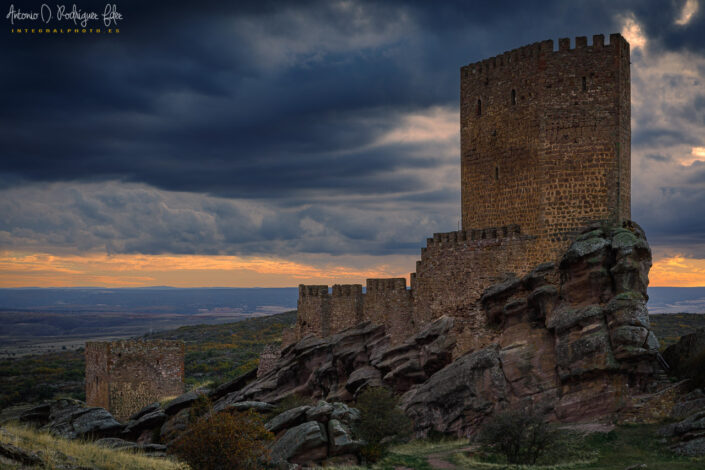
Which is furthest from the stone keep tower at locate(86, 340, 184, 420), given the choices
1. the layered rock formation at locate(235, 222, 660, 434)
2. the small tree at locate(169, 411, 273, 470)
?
the small tree at locate(169, 411, 273, 470)

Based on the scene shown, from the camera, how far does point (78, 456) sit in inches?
690

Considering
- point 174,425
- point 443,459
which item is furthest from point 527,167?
point 174,425

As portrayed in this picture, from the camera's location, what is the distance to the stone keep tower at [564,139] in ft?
89.3

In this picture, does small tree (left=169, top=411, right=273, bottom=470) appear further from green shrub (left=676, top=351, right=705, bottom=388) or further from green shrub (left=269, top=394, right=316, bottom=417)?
green shrub (left=676, top=351, right=705, bottom=388)

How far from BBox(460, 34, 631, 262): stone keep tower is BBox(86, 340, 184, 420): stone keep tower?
21.4 metres

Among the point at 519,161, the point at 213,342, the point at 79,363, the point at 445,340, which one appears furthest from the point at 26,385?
the point at 519,161

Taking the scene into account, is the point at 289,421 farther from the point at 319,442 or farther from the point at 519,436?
the point at 519,436

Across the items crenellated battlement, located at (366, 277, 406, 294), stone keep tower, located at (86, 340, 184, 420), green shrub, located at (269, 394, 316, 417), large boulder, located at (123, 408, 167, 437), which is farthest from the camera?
stone keep tower, located at (86, 340, 184, 420)

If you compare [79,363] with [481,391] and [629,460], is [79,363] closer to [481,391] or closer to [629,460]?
[481,391]

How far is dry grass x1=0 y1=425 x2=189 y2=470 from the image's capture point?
16.1m

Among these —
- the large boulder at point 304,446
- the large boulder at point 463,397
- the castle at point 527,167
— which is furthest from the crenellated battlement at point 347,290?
the large boulder at point 304,446

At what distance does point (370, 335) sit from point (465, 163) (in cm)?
970

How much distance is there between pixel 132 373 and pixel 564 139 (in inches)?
1052

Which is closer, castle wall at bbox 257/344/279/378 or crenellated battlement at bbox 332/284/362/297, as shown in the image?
crenellated battlement at bbox 332/284/362/297
